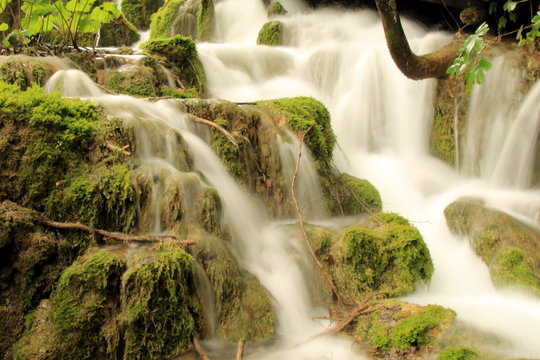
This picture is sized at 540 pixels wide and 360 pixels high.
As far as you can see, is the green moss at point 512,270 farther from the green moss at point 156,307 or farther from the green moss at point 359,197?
the green moss at point 156,307

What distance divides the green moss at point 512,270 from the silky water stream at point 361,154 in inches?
6.5

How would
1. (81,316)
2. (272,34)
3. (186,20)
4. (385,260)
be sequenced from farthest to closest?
(186,20)
(272,34)
(385,260)
(81,316)

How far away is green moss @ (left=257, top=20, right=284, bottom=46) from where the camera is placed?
11.6m

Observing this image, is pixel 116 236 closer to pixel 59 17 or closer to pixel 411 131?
pixel 59 17

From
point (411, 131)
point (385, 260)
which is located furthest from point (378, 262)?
point (411, 131)

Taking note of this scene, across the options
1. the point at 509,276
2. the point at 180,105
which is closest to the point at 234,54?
the point at 180,105

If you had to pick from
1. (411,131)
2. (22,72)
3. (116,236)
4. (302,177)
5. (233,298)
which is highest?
(22,72)

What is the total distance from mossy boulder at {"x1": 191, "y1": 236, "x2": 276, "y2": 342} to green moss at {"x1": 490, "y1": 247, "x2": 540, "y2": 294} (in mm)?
2689

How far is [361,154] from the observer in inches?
328

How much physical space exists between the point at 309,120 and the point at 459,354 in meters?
3.96

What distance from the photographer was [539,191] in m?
6.73

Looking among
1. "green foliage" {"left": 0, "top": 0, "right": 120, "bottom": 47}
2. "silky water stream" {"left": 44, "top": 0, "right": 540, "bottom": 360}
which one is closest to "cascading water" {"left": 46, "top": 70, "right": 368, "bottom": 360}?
"silky water stream" {"left": 44, "top": 0, "right": 540, "bottom": 360}

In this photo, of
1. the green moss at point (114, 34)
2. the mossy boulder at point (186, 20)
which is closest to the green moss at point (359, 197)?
the mossy boulder at point (186, 20)

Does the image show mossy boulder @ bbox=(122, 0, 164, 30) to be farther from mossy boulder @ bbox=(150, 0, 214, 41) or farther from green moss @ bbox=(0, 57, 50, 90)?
green moss @ bbox=(0, 57, 50, 90)
